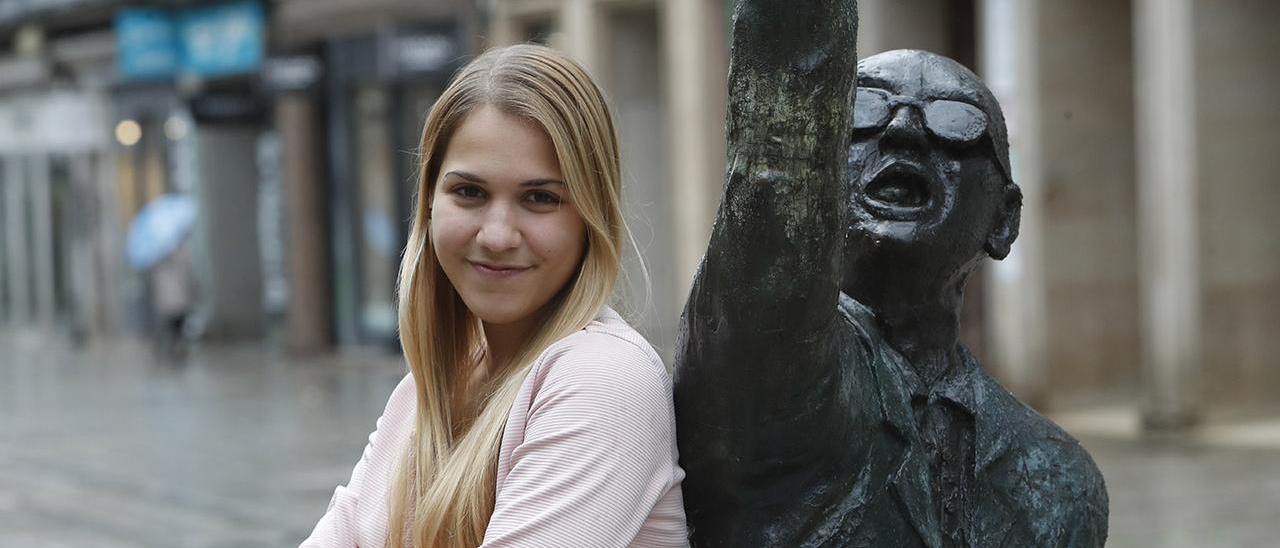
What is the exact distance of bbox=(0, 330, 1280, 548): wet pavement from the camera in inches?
362

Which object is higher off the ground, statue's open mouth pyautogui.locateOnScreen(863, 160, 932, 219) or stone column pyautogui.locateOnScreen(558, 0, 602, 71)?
stone column pyautogui.locateOnScreen(558, 0, 602, 71)

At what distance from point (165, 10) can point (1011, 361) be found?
1679 centimetres

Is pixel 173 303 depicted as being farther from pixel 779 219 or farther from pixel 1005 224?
pixel 779 219

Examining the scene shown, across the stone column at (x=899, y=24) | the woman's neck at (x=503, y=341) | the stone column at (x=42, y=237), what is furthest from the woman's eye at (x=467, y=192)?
the stone column at (x=42, y=237)

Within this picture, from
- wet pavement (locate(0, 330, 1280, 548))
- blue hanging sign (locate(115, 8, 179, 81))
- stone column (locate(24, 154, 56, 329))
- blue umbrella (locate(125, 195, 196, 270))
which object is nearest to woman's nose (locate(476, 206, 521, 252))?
wet pavement (locate(0, 330, 1280, 548))

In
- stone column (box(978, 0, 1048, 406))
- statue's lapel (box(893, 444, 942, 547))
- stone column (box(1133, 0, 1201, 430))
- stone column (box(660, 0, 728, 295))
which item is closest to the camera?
statue's lapel (box(893, 444, 942, 547))

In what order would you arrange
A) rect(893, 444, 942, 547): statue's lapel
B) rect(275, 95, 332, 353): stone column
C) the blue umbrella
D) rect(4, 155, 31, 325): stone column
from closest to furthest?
rect(893, 444, 942, 547): statue's lapel
rect(275, 95, 332, 353): stone column
the blue umbrella
rect(4, 155, 31, 325): stone column

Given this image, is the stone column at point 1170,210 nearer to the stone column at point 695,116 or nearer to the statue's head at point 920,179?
the stone column at point 695,116

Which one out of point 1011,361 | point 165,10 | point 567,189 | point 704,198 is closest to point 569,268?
point 567,189

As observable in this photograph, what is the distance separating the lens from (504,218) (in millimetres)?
2230

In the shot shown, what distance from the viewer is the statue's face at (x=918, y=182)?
2.25m

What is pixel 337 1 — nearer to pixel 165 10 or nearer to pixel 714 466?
pixel 165 10

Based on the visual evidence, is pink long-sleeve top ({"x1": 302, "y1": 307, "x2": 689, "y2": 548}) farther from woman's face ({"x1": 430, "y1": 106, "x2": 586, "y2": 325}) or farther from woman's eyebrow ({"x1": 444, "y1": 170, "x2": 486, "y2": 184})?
woman's eyebrow ({"x1": 444, "y1": 170, "x2": 486, "y2": 184})

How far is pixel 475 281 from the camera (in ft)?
7.47
